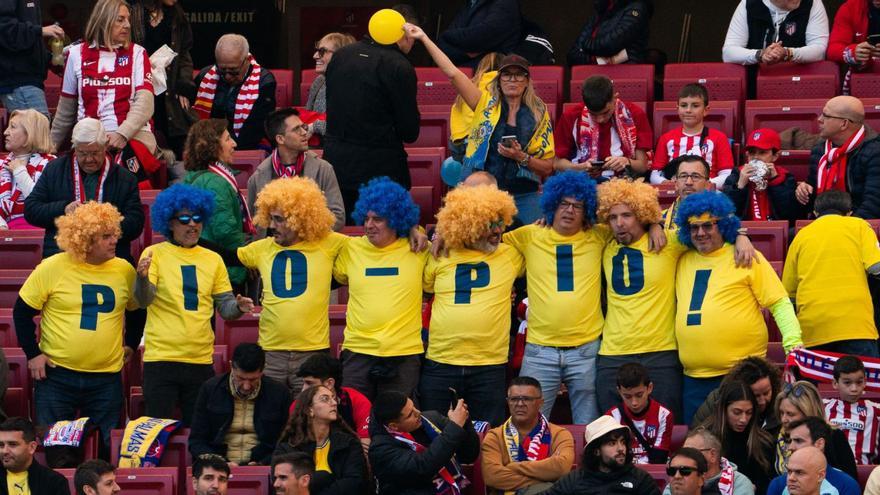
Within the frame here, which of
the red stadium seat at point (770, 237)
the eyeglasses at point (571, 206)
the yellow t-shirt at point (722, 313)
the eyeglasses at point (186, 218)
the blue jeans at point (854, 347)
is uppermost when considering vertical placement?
the eyeglasses at point (571, 206)

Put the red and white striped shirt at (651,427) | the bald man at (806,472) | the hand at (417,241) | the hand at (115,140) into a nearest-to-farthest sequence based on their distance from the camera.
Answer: the bald man at (806,472) < the red and white striped shirt at (651,427) < the hand at (417,241) < the hand at (115,140)

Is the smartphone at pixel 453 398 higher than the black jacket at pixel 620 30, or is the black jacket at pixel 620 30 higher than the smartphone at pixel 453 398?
the black jacket at pixel 620 30

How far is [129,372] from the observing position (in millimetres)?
11367

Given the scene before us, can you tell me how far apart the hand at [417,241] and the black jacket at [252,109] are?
2.41m

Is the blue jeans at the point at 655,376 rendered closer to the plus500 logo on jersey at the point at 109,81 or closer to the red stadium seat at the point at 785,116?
the red stadium seat at the point at 785,116

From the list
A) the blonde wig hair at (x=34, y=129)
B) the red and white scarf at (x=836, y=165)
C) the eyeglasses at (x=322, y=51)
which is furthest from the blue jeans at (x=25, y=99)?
the red and white scarf at (x=836, y=165)

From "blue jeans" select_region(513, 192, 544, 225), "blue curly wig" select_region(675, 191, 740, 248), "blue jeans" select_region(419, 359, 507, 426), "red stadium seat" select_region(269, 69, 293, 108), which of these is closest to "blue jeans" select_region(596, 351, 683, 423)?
"blue jeans" select_region(419, 359, 507, 426)

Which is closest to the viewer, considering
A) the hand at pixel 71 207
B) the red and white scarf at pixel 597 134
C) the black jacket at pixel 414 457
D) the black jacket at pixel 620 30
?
the black jacket at pixel 414 457

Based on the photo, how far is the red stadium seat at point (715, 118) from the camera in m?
13.2

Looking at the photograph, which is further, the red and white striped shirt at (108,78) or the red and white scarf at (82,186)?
the red and white striped shirt at (108,78)

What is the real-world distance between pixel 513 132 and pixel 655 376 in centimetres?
192

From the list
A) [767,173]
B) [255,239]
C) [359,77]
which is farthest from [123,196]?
[767,173]

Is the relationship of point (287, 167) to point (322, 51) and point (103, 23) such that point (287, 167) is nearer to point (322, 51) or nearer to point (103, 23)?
point (103, 23)

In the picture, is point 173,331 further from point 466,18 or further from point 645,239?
point 466,18
